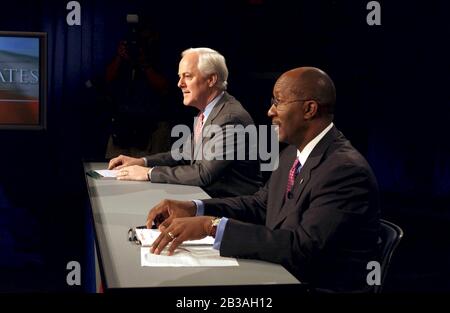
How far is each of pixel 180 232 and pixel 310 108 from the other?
0.61 metres

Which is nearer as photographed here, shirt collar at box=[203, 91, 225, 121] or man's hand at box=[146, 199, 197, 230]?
man's hand at box=[146, 199, 197, 230]

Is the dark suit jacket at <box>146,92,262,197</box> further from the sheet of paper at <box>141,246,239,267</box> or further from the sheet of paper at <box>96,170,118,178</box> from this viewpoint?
the sheet of paper at <box>141,246,239,267</box>

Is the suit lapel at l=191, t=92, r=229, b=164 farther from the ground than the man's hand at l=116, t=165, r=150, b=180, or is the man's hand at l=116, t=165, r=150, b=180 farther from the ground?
the suit lapel at l=191, t=92, r=229, b=164

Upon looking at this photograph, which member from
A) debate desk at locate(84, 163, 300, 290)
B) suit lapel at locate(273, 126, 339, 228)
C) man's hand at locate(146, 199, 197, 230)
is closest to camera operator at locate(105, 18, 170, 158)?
debate desk at locate(84, 163, 300, 290)

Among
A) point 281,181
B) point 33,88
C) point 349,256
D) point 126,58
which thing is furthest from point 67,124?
point 349,256

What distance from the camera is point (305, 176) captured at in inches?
90.6

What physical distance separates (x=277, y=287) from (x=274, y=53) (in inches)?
171

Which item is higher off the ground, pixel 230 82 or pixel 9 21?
pixel 9 21

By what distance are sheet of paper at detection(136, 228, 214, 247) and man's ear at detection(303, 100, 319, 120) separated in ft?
1.67

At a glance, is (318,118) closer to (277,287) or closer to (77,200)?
(277,287)

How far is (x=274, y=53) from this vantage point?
237 inches

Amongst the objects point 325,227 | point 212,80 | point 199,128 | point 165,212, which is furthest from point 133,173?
point 325,227

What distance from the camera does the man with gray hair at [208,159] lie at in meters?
3.65

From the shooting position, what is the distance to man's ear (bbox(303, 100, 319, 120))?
7.59 feet
